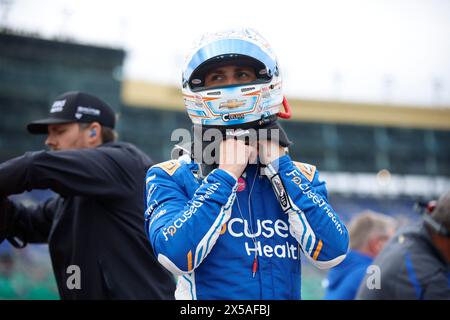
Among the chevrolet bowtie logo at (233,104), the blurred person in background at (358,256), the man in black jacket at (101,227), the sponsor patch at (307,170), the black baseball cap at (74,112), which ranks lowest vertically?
the blurred person in background at (358,256)

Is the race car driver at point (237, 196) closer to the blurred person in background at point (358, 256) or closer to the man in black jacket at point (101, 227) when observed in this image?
the man in black jacket at point (101, 227)

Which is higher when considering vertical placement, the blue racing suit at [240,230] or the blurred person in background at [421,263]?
the blue racing suit at [240,230]

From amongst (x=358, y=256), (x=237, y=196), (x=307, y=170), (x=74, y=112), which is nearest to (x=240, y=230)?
(x=237, y=196)

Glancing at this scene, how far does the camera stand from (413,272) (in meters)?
3.19

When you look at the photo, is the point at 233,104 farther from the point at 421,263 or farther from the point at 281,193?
the point at 421,263

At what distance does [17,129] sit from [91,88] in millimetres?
4611

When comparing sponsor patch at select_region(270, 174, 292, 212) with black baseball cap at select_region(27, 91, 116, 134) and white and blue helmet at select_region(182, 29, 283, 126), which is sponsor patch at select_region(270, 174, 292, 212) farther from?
black baseball cap at select_region(27, 91, 116, 134)

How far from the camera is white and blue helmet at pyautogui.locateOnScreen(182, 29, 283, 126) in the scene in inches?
86.1

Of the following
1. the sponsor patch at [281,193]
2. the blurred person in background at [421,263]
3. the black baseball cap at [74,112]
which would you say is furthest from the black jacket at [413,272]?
the black baseball cap at [74,112]

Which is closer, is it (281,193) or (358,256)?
(281,193)

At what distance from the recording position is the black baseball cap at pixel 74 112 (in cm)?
337

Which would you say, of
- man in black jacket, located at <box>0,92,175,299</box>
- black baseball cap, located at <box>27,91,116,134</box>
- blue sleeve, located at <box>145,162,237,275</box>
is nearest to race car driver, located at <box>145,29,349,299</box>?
blue sleeve, located at <box>145,162,237,275</box>

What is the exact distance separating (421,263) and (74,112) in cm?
261
